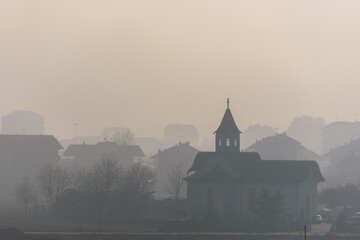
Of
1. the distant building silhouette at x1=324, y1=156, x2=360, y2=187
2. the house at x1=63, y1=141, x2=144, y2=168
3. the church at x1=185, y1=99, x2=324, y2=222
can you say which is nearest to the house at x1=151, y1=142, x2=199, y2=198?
the house at x1=63, y1=141, x2=144, y2=168

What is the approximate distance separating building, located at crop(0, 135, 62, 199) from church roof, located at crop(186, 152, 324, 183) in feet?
248

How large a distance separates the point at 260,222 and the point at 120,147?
384 feet

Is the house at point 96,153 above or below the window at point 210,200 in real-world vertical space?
above

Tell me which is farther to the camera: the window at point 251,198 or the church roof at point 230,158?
the church roof at point 230,158

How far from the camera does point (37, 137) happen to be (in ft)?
558

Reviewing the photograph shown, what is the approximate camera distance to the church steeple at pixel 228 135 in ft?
293

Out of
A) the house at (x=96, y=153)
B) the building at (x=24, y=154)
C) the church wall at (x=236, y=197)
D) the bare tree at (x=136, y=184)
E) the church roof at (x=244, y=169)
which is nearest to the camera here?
the church wall at (x=236, y=197)

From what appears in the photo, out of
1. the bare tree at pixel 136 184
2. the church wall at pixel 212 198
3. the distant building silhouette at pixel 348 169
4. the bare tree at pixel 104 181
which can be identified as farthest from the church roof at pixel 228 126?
the distant building silhouette at pixel 348 169

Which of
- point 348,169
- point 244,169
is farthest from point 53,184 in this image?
point 348,169

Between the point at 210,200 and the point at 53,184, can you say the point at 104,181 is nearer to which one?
the point at 53,184

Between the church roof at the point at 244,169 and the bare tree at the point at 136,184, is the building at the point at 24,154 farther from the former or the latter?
the church roof at the point at 244,169

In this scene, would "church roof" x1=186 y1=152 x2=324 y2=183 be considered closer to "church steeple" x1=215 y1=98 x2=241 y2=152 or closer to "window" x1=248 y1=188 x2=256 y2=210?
"window" x1=248 y1=188 x2=256 y2=210

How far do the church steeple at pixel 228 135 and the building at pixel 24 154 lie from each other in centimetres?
7439

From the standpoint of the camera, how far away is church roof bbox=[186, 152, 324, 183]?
→ 87.1m
